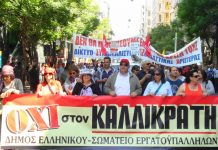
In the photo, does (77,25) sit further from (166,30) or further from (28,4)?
(166,30)

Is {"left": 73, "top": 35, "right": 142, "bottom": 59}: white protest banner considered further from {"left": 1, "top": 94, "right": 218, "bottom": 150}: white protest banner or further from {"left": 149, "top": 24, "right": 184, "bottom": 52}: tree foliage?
{"left": 149, "top": 24, "right": 184, "bottom": 52}: tree foliage

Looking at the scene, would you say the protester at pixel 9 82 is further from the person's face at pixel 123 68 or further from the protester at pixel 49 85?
the person's face at pixel 123 68

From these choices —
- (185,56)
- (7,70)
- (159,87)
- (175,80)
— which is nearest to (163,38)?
(185,56)

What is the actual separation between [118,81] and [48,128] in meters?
1.79

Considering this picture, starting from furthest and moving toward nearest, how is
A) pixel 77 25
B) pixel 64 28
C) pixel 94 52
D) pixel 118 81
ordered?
1. pixel 77 25
2. pixel 64 28
3. pixel 94 52
4. pixel 118 81

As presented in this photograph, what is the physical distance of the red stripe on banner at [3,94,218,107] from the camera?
26.9 ft

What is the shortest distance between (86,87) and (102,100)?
0.92 meters

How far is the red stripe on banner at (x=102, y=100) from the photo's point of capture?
8195 mm

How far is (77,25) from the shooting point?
1293 inches

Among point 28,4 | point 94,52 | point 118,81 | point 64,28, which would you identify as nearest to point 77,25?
point 64,28

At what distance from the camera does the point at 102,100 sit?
A: 8.23 metres

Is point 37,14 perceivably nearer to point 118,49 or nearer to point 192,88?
point 118,49

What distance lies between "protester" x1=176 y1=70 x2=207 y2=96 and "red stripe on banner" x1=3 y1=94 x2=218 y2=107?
1.30 feet

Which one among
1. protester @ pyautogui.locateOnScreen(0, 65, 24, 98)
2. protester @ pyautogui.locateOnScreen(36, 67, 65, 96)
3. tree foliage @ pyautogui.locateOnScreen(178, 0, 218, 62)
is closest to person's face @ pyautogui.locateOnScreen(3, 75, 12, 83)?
protester @ pyautogui.locateOnScreen(0, 65, 24, 98)
